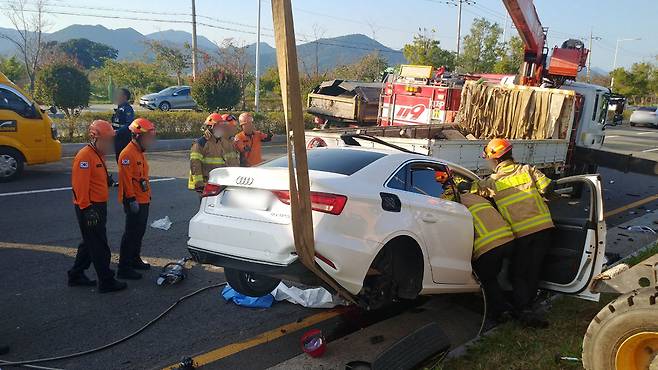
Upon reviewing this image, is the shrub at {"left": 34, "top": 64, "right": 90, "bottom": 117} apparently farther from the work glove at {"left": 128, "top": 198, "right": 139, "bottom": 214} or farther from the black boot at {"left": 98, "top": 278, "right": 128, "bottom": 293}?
the black boot at {"left": 98, "top": 278, "right": 128, "bottom": 293}

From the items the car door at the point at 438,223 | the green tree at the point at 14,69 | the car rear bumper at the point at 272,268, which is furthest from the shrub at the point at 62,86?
the green tree at the point at 14,69

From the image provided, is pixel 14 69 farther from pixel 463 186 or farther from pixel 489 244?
pixel 489 244

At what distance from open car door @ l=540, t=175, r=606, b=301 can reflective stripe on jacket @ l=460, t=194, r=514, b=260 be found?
1.91 feet

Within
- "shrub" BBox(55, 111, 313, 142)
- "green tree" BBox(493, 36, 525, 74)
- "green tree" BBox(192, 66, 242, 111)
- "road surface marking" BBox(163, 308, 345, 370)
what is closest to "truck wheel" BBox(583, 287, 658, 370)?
"road surface marking" BBox(163, 308, 345, 370)

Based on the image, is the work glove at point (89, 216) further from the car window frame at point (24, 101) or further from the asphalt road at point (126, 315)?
the car window frame at point (24, 101)

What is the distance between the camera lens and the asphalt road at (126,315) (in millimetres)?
4012

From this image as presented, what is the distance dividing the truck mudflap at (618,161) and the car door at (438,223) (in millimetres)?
5072

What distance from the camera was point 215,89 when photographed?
19.9 meters

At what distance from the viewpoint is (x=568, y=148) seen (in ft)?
34.5

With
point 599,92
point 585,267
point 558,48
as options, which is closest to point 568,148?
point 599,92

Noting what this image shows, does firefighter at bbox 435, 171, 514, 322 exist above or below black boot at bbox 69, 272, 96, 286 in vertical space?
above

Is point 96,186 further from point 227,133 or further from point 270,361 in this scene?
point 270,361

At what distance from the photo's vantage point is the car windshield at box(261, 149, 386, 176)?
13.5ft

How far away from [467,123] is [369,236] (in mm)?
7580
